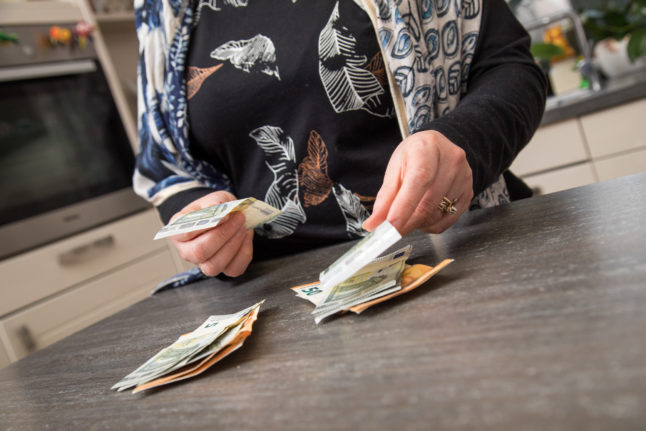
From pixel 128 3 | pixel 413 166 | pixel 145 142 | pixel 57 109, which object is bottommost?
pixel 413 166

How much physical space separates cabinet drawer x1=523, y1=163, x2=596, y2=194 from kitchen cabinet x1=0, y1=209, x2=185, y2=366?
1.49 m

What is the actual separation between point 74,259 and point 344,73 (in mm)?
1522

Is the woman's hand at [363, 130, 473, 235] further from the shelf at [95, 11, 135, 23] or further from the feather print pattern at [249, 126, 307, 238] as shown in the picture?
the shelf at [95, 11, 135, 23]

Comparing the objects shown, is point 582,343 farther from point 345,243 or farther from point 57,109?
point 57,109

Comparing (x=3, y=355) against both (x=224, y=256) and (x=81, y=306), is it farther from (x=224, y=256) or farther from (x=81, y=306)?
(x=224, y=256)

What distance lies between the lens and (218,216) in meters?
0.67

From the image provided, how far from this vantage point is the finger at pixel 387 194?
0.55 meters

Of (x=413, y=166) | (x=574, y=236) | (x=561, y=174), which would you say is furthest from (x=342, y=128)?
(x=561, y=174)

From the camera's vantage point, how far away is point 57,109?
6.88 ft

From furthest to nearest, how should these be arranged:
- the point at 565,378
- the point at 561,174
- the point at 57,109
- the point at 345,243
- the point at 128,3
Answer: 1. the point at 128,3
2. the point at 57,109
3. the point at 561,174
4. the point at 345,243
5. the point at 565,378

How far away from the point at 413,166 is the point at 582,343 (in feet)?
0.87

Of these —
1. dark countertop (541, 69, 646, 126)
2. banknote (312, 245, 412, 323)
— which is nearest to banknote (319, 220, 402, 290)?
banknote (312, 245, 412, 323)

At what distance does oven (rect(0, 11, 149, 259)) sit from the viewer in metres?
1.90

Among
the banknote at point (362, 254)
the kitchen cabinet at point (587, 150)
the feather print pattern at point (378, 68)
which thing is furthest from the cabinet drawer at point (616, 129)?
the banknote at point (362, 254)
